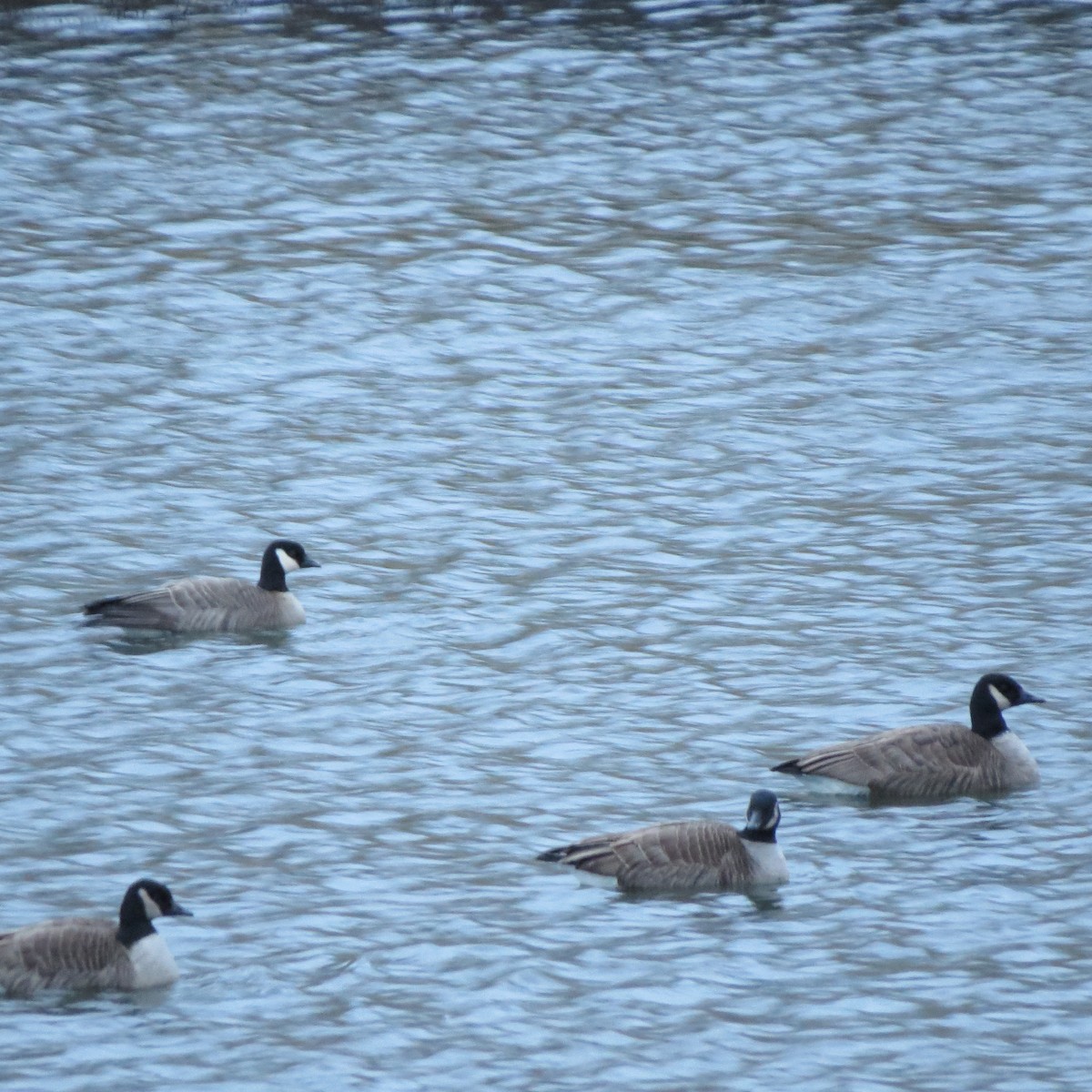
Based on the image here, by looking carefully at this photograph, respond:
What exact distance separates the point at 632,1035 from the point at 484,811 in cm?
324

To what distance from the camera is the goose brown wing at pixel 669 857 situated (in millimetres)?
13492

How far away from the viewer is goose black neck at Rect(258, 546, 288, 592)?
1850 cm

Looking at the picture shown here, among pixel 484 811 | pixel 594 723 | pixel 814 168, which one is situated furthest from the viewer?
pixel 814 168

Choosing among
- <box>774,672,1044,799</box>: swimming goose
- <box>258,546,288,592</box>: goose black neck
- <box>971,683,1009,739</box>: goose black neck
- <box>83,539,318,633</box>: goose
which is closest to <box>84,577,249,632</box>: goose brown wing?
<box>83,539,318,633</box>: goose

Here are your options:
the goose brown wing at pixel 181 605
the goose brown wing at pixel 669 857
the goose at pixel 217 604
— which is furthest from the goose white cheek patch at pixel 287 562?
the goose brown wing at pixel 669 857

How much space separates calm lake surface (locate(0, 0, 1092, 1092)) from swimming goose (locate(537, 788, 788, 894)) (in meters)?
0.19

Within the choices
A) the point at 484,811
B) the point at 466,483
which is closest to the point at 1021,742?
the point at 484,811

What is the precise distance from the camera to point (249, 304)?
27328 millimetres

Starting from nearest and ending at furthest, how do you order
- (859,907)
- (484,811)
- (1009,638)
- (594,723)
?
(859,907) → (484,811) → (594,723) → (1009,638)

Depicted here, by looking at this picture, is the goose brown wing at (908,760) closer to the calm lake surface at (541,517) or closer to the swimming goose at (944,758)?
the swimming goose at (944,758)

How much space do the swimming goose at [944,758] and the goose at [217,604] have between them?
17.6ft

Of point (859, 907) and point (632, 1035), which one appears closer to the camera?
point (632, 1035)

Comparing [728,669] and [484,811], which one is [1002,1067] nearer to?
[484,811]

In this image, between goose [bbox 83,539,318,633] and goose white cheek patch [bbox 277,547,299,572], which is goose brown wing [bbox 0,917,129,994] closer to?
goose [bbox 83,539,318,633]
